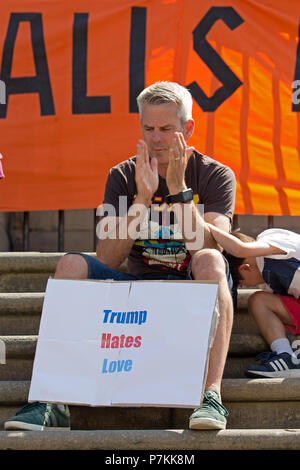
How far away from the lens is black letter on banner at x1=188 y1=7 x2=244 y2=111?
4.98m

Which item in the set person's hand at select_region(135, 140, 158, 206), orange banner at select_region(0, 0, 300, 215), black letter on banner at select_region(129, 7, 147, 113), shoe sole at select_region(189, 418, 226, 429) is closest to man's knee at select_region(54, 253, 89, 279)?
person's hand at select_region(135, 140, 158, 206)

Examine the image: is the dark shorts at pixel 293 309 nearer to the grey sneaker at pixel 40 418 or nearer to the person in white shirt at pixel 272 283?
the person in white shirt at pixel 272 283

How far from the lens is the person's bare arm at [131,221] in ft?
11.3

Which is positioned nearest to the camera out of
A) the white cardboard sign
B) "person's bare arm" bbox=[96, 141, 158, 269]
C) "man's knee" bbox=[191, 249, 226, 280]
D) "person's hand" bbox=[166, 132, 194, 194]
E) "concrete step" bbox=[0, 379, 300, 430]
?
the white cardboard sign

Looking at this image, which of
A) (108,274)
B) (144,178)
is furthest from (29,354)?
(144,178)

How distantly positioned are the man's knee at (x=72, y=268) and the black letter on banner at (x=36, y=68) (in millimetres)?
1934

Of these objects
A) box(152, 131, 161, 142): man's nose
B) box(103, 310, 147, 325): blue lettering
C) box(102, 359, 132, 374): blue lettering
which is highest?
box(152, 131, 161, 142): man's nose

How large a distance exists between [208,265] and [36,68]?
2.37 metres

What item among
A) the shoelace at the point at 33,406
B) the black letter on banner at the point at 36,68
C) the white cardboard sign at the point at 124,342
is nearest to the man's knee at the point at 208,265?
the white cardboard sign at the point at 124,342

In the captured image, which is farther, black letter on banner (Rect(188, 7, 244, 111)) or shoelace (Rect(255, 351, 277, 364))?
black letter on banner (Rect(188, 7, 244, 111))

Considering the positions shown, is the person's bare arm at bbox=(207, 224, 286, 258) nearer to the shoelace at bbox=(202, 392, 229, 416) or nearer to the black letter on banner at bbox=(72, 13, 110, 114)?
the shoelace at bbox=(202, 392, 229, 416)

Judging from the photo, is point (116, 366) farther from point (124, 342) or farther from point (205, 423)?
point (205, 423)

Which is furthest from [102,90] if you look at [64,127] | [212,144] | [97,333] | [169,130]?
[97,333]
